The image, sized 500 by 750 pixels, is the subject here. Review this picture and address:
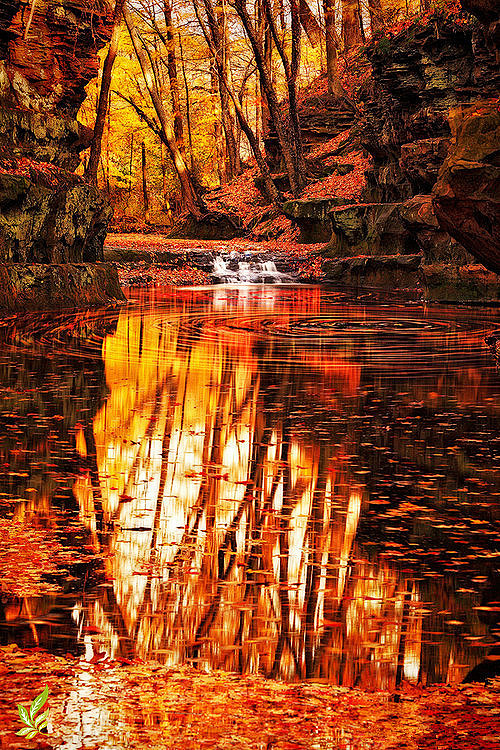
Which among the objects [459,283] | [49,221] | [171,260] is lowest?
[459,283]

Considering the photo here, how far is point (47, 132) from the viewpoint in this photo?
61.2 ft

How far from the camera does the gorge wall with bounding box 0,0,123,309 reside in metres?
17.3

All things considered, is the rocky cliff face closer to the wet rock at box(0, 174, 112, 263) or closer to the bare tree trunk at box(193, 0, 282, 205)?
the bare tree trunk at box(193, 0, 282, 205)

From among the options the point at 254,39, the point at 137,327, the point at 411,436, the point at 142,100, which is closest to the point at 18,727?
the point at 411,436

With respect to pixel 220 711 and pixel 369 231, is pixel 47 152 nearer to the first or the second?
pixel 369 231

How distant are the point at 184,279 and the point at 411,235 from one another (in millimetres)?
7618

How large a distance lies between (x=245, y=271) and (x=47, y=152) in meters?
12.7

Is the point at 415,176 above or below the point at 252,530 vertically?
above

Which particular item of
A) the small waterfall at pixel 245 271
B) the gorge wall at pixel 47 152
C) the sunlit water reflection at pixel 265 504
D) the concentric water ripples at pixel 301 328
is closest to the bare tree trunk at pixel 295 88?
the small waterfall at pixel 245 271

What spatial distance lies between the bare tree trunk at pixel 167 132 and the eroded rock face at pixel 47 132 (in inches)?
486

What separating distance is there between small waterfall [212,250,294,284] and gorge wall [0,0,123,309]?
31.8 feet

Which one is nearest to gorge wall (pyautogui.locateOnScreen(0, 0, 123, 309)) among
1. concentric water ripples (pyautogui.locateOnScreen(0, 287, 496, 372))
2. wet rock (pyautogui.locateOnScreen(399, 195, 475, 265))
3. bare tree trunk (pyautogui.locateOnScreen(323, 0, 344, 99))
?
concentric water ripples (pyautogui.locateOnScreen(0, 287, 496, 372))

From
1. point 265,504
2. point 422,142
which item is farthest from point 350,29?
point 265,504

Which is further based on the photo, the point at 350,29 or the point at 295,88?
the point at 350,29
